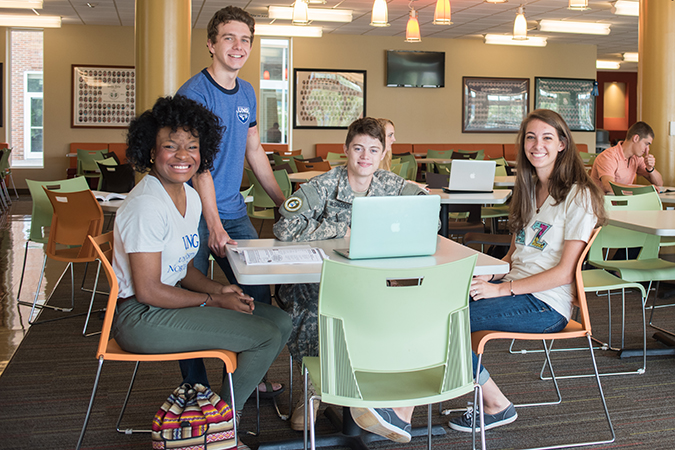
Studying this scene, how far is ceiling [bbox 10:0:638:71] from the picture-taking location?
9.09 meters

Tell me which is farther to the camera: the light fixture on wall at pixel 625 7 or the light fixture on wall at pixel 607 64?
the light fixture on wall at pixel 607 64

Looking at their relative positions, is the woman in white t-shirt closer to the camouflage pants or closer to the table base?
the table base

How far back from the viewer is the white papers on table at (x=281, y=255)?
78.0 inches

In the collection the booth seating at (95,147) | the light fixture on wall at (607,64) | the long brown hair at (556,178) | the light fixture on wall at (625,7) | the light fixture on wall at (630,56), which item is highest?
the light fixture on wall at (607,64)

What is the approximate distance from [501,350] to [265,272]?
1997 mm

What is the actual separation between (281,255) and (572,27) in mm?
9895

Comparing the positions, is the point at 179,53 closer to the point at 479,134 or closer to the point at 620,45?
the point at 479,134

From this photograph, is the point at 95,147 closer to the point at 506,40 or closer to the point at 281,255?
the point at 506,40

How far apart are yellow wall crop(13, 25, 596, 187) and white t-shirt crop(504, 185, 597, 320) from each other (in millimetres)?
9722

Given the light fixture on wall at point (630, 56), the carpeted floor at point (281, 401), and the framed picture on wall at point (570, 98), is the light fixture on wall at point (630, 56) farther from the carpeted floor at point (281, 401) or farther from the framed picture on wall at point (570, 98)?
the carpeted floor at point (281, 401)

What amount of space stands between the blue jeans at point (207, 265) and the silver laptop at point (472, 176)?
223cm

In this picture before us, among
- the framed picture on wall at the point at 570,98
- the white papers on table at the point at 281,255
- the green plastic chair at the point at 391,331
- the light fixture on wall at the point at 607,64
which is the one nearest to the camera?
the green plastic chair at the point at 391,331

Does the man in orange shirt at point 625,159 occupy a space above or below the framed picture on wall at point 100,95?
below

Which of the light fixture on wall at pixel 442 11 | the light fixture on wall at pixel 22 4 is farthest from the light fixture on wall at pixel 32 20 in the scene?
the light fixture on wall at pixel 442 11
